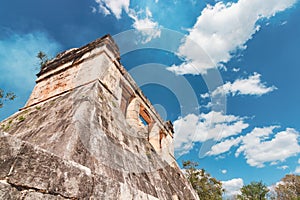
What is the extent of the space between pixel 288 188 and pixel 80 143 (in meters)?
30.8

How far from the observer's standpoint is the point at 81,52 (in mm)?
7199

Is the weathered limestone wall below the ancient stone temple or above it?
above

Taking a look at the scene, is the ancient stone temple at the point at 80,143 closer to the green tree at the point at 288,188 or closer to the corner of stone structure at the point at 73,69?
the corner of stone structure at the point at 73,69

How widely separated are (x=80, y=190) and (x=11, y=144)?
0.82 m

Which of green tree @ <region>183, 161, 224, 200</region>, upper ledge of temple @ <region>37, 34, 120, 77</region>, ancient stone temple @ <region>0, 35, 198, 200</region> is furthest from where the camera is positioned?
green tree @ <region>183, 161, 224, 200</region>

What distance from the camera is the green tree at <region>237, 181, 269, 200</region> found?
2531cm

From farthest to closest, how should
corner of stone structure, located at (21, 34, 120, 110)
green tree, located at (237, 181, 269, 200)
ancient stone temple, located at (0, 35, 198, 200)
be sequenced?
green tree, located at (237, 181, 269, 200) → corner of stone structure, located at (21, 34, 120, 110) → ancient stone temple, located at (0, 35, 198, 200)

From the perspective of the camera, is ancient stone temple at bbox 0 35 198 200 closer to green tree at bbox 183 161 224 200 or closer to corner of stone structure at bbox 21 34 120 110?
corner of stone structure at bbox 21 34 120 110

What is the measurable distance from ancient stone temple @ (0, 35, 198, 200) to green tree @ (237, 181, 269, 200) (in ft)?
87.1

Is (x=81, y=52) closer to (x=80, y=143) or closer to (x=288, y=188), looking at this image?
(x=80, y=143)

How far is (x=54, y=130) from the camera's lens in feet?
10.8

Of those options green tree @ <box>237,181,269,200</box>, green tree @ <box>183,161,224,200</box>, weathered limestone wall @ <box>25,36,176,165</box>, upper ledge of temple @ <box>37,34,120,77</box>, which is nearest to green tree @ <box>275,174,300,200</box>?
green tree @ <box>237,181,269,200</box>

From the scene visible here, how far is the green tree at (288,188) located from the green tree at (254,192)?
1.60 meters

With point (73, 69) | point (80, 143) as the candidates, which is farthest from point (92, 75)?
point (80, 143)
